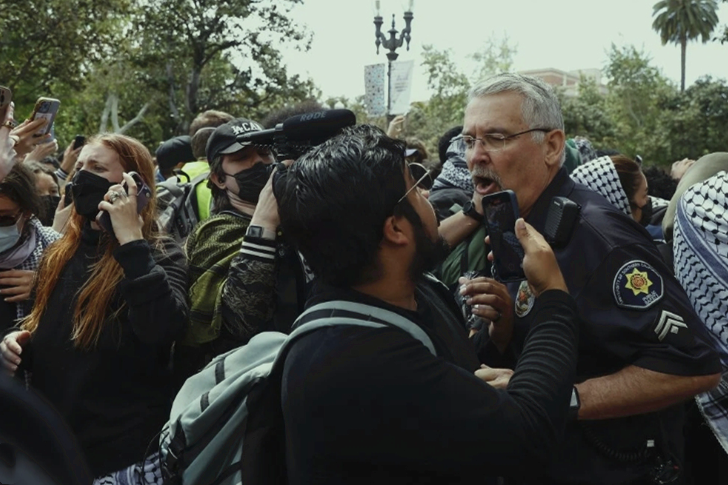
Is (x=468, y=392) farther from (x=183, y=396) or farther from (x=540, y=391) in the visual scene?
(x=183, y=396)

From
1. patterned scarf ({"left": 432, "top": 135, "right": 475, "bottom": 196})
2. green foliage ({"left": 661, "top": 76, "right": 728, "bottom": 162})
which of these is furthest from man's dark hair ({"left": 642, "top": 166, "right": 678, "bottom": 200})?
green foliage ({"left": 661, "top": 76, "right": 728, "bottom": 162})

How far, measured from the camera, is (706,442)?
307 centimetres

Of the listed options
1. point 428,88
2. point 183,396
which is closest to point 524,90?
point 183,396

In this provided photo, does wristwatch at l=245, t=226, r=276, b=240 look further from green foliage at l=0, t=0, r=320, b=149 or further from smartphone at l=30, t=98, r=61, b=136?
green foliage at l=0, t=0, r=320, b=149

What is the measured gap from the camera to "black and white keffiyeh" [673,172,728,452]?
255 centimetres

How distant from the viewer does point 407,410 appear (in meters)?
1.71

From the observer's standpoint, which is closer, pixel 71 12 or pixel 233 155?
pixel 233 155

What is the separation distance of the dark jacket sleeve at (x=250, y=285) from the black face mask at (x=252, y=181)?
42 centimetres

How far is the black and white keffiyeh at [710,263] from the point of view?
2555 mm

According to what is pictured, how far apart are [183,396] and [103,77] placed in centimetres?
2763

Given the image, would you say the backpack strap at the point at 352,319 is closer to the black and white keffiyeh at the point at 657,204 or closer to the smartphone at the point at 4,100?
the smartphone at the point at 4,100

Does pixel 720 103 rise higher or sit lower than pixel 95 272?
lower

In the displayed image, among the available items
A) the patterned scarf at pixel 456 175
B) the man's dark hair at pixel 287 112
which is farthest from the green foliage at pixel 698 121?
the man's dark hair at pixel 287 112

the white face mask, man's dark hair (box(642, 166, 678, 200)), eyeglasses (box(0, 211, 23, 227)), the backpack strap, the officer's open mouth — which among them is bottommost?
man's dark hair (box(642, 166, 678, 200))
